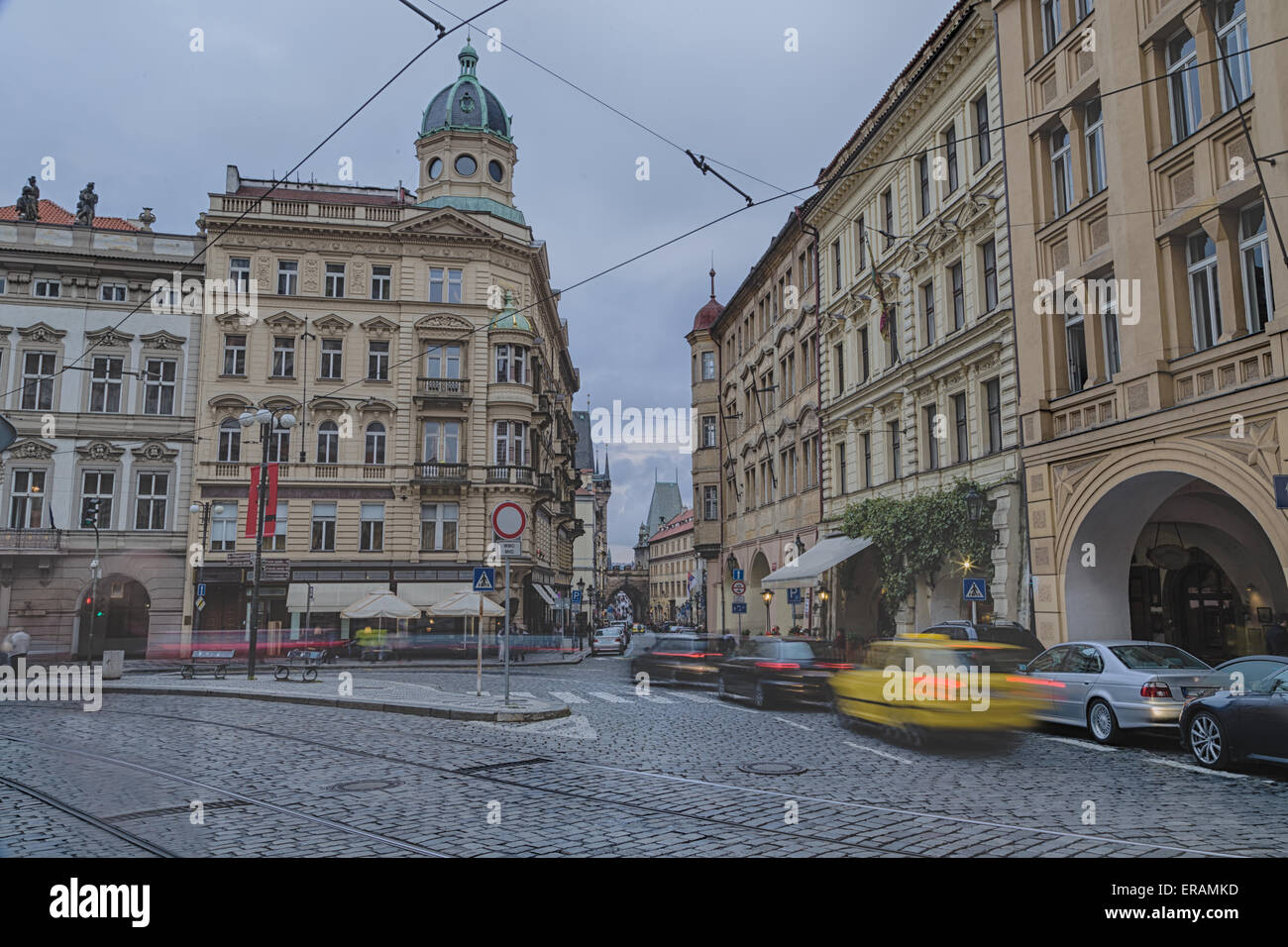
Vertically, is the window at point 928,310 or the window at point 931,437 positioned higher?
the window at point 928,310

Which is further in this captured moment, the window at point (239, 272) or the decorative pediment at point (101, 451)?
the window at point (239, 272)

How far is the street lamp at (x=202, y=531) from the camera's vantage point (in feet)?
130

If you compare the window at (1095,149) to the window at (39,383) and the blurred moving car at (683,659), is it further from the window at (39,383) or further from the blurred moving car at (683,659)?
the window at (39,383)

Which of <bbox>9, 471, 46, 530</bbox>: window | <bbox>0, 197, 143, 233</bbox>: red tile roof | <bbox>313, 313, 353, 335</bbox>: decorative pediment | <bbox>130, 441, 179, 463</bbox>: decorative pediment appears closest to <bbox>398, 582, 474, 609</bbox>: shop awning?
<bbox>130, 441, 179, 463</bbox>: decorative pediment

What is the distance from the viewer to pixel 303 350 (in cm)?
4175

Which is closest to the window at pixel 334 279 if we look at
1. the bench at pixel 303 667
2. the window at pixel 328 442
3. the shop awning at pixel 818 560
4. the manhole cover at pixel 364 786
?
the window at pixel 328 442

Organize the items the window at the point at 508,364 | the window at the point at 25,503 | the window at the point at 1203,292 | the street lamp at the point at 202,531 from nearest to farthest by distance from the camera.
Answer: the window at the point at 1203,292 → the window at the point at 25,503 → the street lamp at the point at 202,531 → the window at the point at 508,364

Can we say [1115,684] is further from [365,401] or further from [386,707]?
[365,401]

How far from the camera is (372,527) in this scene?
41.1m

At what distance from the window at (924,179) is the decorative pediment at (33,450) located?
116ft

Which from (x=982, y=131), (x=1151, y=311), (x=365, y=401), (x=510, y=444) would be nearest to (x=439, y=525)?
(x=510, y=444)

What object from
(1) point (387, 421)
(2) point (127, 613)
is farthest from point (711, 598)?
(2) point (127, 613)
